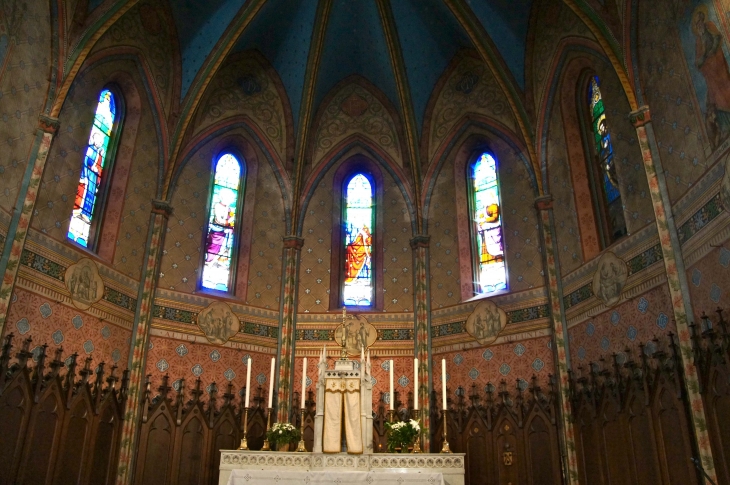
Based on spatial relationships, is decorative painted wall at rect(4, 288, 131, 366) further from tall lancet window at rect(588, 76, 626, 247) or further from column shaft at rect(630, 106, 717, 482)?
column shaft at rect(630, 106, 717, 482)

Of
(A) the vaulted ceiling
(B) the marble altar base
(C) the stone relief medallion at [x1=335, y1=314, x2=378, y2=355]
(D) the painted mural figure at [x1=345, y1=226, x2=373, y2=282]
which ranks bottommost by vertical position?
(B) the marble altar base

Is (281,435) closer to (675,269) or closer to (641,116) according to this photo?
(675,269)

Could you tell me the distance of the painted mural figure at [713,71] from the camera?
1070 centimetres

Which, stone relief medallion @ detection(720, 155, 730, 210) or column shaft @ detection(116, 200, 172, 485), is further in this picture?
column shaft @ detection(116, 200, 172, 485)

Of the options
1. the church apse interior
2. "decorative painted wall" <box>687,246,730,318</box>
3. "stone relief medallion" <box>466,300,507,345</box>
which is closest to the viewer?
"decorative painted wall" <box>687,246,730,318</box>

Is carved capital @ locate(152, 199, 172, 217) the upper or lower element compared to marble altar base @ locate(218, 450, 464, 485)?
upper

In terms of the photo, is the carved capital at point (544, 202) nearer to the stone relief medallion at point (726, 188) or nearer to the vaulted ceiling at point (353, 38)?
the vaulted ceiling at point (353, 38)

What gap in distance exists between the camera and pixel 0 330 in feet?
38.5

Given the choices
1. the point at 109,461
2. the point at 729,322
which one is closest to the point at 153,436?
the point at 109,461

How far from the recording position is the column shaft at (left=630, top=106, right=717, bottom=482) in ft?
34.8

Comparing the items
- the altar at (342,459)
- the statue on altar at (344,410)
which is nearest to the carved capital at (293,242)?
the statue on altar at (344,410)

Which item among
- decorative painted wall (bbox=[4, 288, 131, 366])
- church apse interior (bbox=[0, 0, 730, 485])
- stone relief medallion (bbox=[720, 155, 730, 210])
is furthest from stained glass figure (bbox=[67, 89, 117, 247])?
stone relief medallion (bbox=[720, 155, 730, 210])

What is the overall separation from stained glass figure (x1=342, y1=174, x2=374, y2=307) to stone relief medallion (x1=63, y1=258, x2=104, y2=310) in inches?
264

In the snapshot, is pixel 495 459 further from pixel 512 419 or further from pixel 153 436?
pixel 153 436
